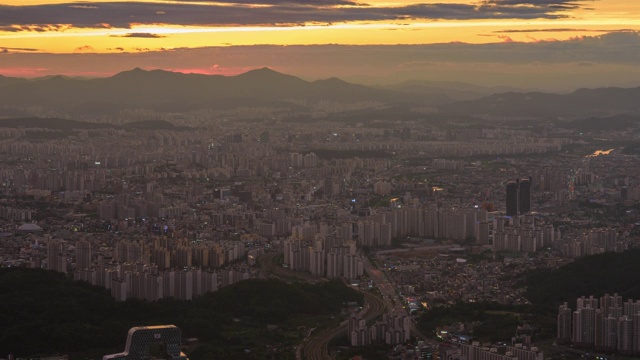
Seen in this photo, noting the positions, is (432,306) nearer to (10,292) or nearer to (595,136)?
(10,292)

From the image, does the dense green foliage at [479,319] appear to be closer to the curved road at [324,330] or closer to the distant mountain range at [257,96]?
the curved road at [324,330]

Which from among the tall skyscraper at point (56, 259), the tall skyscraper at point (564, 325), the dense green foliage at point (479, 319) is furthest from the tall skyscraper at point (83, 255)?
the tall skyscraper at point (564, 325)

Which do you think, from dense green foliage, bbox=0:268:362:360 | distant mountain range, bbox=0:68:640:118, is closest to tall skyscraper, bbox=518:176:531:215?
dense green foliage, bbox=0:268:362:360

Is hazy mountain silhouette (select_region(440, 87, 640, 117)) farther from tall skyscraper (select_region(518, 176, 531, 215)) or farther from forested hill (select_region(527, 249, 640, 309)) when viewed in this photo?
forested hill (select_region(527, 249, 640, 309))

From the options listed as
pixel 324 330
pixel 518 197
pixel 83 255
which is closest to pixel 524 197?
pixel 518 197

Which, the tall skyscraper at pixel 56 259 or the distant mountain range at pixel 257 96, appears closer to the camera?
the tall skyscraper at pixel 56 259

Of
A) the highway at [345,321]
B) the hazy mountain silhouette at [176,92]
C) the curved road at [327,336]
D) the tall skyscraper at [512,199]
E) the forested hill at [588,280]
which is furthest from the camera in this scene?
the hazy mountain silhouette at [176,92]

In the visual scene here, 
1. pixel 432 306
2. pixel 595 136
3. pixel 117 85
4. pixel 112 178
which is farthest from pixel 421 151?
pixel 117 85
